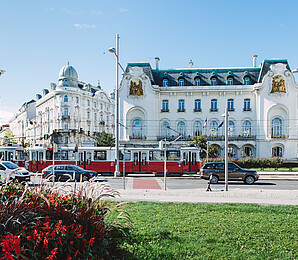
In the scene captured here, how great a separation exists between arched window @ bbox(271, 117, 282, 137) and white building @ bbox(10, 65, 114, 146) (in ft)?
129

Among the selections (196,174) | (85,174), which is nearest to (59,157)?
(85,174)

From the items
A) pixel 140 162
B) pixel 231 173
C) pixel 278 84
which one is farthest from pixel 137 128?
pixel 231 173

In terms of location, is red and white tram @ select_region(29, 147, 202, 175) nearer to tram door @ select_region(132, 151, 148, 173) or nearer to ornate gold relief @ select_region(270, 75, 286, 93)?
tram door @ select_region(132, 151, 148, 173)

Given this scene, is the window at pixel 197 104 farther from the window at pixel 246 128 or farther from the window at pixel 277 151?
the window at pixel 277 151

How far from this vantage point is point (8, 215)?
12.9 ft

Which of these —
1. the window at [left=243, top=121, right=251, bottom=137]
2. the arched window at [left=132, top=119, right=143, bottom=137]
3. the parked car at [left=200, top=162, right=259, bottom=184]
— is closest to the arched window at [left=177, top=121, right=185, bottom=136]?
the arched window at [left=132, top=119, right=143, bottom=137]

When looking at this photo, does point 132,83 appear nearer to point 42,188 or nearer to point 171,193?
point 171,193

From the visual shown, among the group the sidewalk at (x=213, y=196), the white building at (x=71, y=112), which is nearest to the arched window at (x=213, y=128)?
the white building at (x=71, y=112)

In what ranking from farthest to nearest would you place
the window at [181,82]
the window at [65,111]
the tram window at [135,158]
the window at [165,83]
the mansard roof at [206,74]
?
the window at [65,111] < the window at [165,83] < the window at [181,82] < the mansard roof at [206,74] < the tram window at [135,158]

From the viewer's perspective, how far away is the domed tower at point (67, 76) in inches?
2764

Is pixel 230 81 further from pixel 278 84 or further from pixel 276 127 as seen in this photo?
pixel 276 127

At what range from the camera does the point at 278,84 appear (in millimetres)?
44969

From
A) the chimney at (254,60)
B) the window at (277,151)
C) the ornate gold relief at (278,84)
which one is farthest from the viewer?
the chimney at (254,60)

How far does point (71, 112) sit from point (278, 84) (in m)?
48.2
